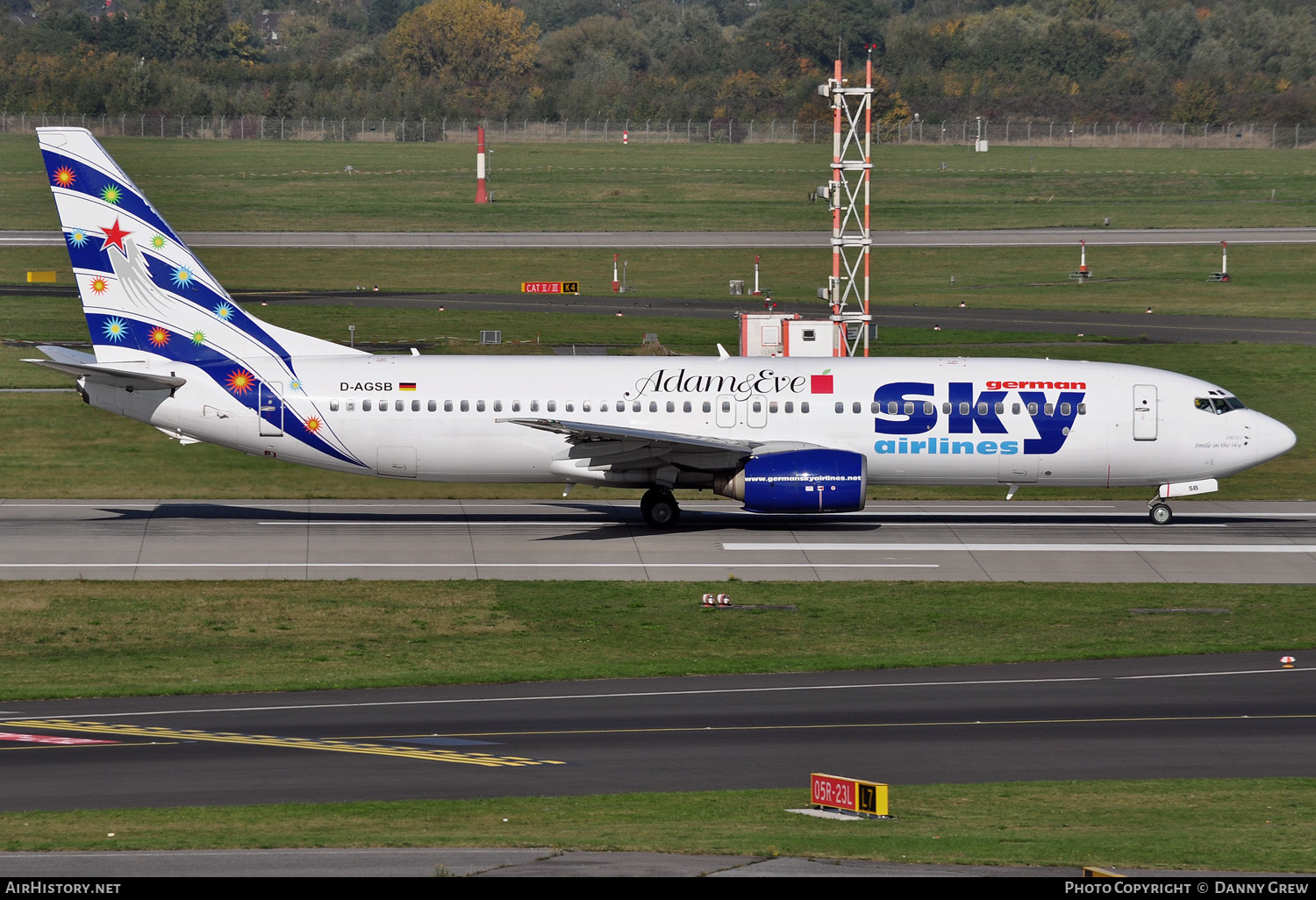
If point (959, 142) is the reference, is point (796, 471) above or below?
below

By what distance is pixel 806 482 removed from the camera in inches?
1608

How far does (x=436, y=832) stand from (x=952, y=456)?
25280 mm

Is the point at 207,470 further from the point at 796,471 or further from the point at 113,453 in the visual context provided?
the point at 796,471

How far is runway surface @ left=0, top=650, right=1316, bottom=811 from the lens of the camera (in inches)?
906

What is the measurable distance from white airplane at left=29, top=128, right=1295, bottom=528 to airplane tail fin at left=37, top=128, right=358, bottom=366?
0.16 feet

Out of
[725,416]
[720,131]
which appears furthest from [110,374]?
[720,131]

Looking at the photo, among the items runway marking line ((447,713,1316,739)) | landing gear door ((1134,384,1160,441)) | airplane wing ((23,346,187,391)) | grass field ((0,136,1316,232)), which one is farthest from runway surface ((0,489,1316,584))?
grass field ((0,136,1316,232))

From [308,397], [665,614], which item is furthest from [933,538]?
[308,397]

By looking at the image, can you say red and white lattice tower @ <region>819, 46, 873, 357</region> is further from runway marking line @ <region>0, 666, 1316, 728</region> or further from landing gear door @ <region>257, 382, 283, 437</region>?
runway marking line @ <region>0, 666, 1316, 728</region>

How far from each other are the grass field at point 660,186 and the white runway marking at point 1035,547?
231 feet

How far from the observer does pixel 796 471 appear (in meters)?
40.9

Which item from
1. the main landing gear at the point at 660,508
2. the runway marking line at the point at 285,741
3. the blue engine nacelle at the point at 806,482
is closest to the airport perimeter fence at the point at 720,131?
the main landing gear at the point at 660,508

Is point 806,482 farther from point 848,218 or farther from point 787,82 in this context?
point 787,82

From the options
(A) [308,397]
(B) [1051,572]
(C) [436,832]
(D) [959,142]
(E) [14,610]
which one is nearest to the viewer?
(C) [436,832]
